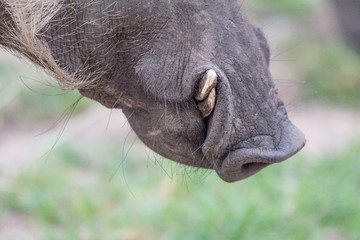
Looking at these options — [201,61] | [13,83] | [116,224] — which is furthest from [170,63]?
[13,83]

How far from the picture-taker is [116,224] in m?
→ 3.18

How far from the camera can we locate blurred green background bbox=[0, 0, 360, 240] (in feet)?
10.1

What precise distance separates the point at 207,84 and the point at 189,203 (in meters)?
1.52

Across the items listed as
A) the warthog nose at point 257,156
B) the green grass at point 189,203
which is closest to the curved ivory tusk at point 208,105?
the warthog nose at point 257,156

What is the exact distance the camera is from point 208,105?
6.25 feet

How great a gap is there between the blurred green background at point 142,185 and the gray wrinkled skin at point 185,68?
26 centimetres

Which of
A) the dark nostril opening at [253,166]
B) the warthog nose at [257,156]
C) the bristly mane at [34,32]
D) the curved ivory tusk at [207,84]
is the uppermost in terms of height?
the bristly mane at [34,32]

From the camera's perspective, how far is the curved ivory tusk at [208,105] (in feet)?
6.20

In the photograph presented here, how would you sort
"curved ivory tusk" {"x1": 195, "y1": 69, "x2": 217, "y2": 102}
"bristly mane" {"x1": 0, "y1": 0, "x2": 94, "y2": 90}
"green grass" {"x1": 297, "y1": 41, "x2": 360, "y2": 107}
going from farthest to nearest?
→ 1. "green grass" {"x1": 297, "y1": 41, "x2": 360, "y2": 107}
2. "bristly mane" {"x1": 0, "y1": 0, "x2": 94, "y2": 90}
3. "curved ivory tusk" {"x1": 195, "y1": 69, "x2": 217, "y2": 102}

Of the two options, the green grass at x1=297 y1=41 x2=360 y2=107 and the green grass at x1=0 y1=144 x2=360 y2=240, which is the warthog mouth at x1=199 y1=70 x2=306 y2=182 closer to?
the green grass at x1=0 y1=144 x2=360 y2=240

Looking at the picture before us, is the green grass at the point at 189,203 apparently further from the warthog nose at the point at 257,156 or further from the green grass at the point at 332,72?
the green grass at the point at 332,72

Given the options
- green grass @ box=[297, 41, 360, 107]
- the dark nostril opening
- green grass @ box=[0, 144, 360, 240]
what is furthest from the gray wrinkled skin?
green grass @ box=[297, 41, 360, 107]

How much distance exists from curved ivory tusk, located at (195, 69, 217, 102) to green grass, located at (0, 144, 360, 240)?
1.11 metres

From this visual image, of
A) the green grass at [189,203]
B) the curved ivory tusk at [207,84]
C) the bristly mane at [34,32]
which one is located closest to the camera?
the curved ivory tusk at [207,84]
